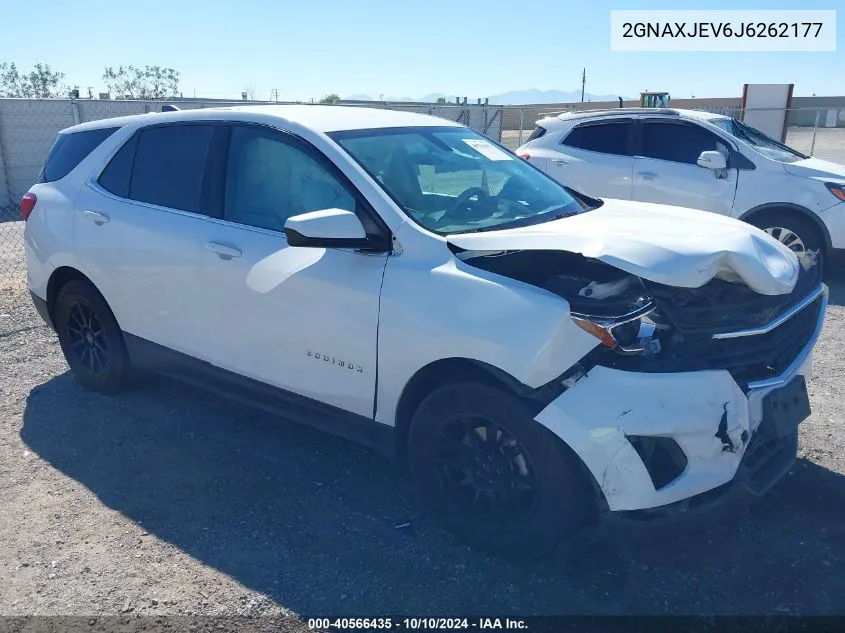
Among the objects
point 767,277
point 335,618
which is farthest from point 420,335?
point 767,277

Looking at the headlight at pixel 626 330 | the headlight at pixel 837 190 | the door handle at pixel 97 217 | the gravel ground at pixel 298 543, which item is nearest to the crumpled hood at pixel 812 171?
the headlight at pixel 837 190

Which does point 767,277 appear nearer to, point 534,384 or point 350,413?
point 534,384

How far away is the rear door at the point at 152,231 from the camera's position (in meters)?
4.09

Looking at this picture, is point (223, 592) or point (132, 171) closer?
point (223, 592)

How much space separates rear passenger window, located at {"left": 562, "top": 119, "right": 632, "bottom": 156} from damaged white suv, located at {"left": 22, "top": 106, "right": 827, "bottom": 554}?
4.67 meters

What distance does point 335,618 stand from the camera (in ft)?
9.43

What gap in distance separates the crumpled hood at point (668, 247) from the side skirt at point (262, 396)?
39.2 inches

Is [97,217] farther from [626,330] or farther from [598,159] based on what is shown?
[598,159]

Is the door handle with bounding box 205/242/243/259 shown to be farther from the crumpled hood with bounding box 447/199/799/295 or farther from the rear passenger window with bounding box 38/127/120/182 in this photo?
the rear passenger window with bounding box 38/127/120/182

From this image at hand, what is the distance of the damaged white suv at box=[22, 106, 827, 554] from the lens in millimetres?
2770

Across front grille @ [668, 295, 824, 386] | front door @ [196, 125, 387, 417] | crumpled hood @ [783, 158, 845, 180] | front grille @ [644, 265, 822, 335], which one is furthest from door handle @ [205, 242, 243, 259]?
crumpled hood @ [783, 158, 845, 180]

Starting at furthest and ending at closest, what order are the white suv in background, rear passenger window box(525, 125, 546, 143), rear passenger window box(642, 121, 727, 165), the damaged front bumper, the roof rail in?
rear passenger window box(525, 125, 546, 143) < the roof rail < rear passenger window box(642, 121, 727, 165) < the white suv in background < the damaged front bumper

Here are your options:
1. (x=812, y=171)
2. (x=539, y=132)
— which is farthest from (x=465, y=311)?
(x=539, y=132)

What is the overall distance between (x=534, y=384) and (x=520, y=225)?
1068mm
